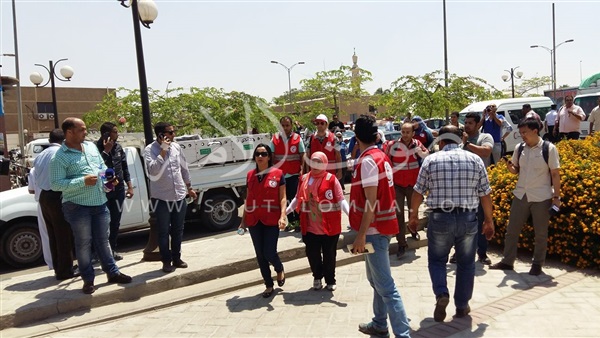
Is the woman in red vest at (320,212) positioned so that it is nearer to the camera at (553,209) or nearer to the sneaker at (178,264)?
the sneaker at (178,264)

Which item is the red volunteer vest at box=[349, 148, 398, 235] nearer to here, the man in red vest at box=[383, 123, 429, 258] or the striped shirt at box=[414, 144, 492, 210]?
the striped shirt at box=[414, 144, 492, 210]

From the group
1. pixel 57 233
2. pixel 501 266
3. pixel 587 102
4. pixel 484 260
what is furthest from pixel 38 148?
pixel 587 102

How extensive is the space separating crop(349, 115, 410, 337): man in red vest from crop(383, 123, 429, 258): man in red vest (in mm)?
2421

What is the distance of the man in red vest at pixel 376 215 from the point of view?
4.05 m

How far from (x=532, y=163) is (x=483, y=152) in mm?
605

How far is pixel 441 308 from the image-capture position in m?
4.70

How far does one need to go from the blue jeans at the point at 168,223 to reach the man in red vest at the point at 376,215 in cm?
275

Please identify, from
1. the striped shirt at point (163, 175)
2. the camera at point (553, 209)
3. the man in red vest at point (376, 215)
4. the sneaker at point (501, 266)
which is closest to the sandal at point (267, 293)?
the striped shirt at point (163, 175)

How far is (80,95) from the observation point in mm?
58969

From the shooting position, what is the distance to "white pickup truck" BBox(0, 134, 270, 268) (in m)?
7.32

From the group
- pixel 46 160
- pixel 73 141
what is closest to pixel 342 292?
pixel 73 141

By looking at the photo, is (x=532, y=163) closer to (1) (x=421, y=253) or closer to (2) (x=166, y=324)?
(1) (x=421, y=253)

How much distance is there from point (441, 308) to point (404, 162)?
2.43 meters

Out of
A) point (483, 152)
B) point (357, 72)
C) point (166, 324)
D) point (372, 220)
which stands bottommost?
point (166, 324)
